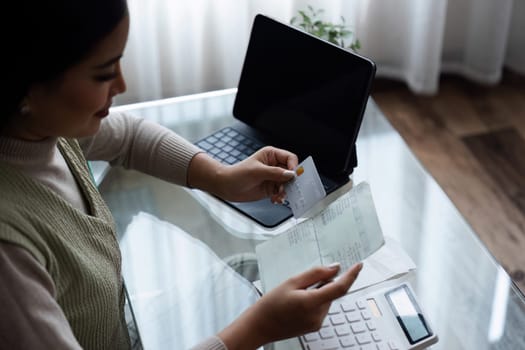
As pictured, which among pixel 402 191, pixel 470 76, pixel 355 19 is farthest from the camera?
pixel 470 76

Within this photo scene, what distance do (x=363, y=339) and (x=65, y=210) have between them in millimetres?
476

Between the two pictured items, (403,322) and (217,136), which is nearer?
(403,322)

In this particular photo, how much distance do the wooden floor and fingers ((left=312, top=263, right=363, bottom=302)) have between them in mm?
1218

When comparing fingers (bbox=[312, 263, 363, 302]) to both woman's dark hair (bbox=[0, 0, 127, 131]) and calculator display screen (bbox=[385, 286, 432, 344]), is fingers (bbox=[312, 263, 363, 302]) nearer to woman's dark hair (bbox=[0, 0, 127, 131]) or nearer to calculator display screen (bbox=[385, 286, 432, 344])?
calculator display screen (bbox=[385, 286, 432, 344])

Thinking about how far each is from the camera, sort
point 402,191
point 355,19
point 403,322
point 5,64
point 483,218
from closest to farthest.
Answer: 1. point 5,64
2. point 403,322
3. point 402,191
4. point 483,218
5. point 355,19

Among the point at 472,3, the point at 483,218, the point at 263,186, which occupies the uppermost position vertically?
the point at 263,186

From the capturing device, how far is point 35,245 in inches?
32.1

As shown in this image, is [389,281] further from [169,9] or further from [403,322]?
[169,9]

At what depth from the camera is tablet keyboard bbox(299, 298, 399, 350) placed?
3.31ft

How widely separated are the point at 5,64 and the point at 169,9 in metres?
1.63

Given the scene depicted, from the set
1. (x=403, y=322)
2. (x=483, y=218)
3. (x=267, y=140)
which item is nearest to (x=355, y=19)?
(x=483, y=218)

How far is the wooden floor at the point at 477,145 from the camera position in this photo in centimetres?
213

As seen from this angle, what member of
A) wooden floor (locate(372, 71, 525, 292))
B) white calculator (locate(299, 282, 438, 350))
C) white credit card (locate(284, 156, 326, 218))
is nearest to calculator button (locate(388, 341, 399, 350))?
white calculator (locate(299, 282, 438, 350))

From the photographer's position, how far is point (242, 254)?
1.20m
